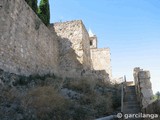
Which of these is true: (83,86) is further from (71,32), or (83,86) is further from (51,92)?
(71,32)

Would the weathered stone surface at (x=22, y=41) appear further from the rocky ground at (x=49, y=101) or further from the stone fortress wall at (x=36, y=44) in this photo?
the rocky ground at (x=49, y=101)

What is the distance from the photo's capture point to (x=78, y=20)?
21344 millimetres

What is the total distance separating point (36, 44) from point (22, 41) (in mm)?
2265

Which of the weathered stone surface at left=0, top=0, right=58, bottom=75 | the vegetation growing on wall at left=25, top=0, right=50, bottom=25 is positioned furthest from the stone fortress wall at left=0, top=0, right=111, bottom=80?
the vegetation growing on wall at left=25, top=0, right=50, bottom=25

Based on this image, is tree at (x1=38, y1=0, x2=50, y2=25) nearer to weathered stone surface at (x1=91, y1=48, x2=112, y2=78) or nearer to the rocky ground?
the rocky ground

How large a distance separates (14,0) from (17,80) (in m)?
4.42

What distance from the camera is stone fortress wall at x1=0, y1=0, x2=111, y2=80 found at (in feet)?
36.4

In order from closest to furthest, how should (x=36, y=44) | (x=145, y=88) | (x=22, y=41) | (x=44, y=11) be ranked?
(x=145, y=88) → (x=22, y=41) → (x=36, y=44) → (x=44, y=11)

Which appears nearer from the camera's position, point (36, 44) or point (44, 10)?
point (36, 44)

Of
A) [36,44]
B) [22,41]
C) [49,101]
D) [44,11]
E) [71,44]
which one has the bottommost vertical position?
[49,101]

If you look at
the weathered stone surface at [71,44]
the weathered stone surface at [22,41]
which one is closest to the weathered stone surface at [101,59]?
the weathered stone surface at [71,44]

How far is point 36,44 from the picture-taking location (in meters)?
15.0

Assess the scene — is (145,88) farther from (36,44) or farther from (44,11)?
(44,11)

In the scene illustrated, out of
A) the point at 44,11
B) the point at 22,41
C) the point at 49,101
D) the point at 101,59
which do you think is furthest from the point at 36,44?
the point at 101,59
